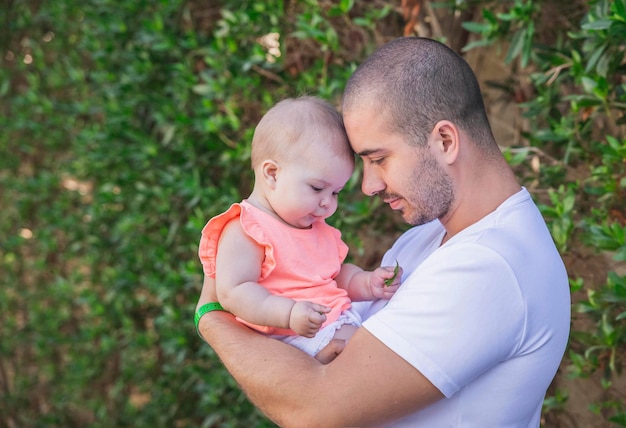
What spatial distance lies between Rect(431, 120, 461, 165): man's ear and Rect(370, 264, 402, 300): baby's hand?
0.37 meters

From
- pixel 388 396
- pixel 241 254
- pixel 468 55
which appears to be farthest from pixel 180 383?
pixel 388 396

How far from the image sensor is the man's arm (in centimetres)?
185

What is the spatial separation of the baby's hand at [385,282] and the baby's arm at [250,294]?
0.29 m

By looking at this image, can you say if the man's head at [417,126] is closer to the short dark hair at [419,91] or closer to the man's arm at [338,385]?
the short dark hair at [419,91]

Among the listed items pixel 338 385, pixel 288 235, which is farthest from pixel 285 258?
pixel 338 385

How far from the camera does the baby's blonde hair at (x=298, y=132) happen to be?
7.34ft

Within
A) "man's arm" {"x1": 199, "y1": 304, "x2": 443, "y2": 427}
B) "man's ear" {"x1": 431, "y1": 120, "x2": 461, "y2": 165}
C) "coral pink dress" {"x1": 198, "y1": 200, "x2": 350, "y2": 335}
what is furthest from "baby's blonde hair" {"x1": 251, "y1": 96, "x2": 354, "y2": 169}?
"man's arm" {"x1": 199, "y1": 304, "x2": 443, "y2": 427}

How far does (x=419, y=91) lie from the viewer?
2125 mm

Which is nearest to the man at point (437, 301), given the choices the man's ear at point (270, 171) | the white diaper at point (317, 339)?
the white diaper at point (317, 339)

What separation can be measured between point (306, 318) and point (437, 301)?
34 cm

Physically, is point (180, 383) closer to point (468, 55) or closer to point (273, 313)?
point (468, 55)

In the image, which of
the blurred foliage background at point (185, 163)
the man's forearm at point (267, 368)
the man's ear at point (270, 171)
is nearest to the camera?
the man's forearm at point (267, 368)

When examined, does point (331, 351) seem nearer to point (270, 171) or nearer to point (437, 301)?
point (437, 301)

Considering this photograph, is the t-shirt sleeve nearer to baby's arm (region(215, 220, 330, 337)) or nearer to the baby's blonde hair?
baby's arm (region(215, 220, 330, 337))
